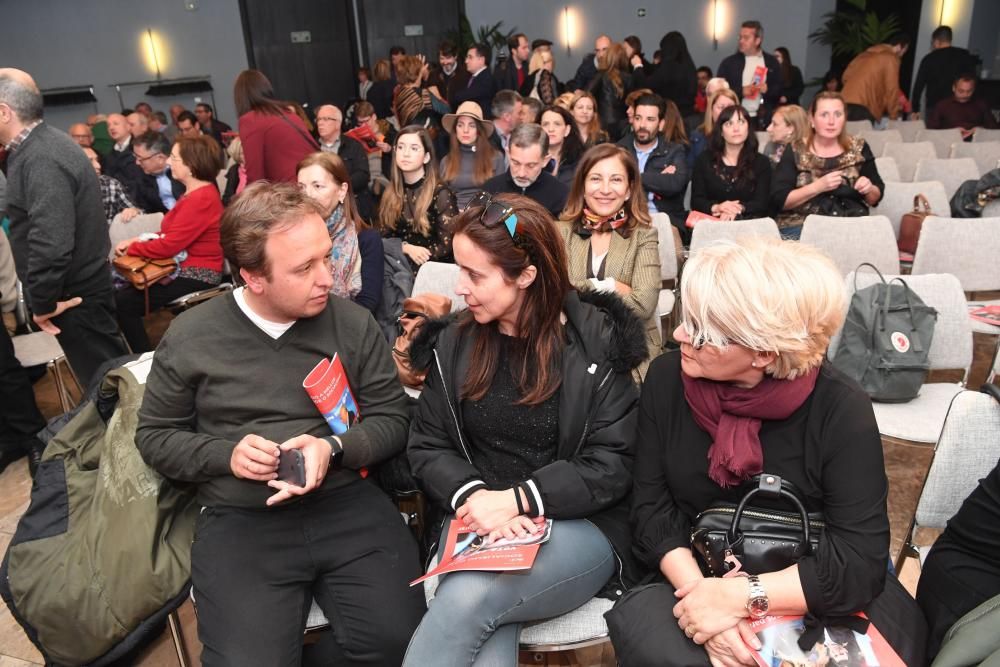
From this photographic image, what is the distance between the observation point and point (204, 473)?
1825 mm

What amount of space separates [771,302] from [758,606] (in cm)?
60

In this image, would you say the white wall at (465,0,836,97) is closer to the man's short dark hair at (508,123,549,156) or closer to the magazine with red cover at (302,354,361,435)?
the man's short dark hair at (508,123,549,156)

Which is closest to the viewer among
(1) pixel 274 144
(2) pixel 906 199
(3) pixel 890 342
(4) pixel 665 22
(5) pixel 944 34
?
(3) pixel 890 342

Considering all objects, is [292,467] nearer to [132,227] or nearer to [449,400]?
[449,400]

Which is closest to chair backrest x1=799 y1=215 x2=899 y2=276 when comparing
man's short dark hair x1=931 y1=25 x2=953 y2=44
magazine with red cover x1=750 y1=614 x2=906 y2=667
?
magazine with red cover x1=750 y1=614 x2=906 y2=667

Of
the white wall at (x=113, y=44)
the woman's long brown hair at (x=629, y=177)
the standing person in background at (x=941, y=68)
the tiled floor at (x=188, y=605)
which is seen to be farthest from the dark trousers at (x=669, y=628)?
the white wall at (x=113, y=44)

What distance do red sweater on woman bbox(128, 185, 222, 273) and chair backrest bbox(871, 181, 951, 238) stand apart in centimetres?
397

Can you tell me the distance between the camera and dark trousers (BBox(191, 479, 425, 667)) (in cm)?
167

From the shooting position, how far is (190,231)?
418 centimetres

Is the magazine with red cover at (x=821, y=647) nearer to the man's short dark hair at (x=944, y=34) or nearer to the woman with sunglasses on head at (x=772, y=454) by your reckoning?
the woman with sunglasses on head at (x=772, y=454)

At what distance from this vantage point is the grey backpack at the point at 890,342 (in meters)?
2.51

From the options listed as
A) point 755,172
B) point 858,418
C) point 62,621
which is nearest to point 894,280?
point 858,418

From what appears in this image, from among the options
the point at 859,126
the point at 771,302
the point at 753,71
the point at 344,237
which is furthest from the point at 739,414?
the point at 859,126

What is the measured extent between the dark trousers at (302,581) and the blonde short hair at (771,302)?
0.97 metres
